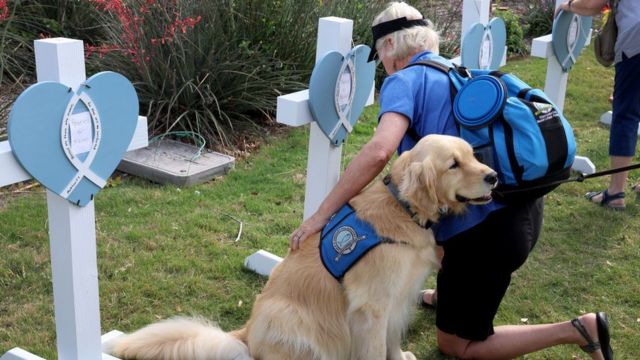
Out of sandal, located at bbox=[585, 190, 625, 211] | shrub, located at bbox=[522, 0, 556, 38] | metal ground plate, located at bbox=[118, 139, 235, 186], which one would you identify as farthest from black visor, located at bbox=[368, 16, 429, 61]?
shrub, located at bbox=[522, 0, 556, 38]

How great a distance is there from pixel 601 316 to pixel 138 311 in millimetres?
2482

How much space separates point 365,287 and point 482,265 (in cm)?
64

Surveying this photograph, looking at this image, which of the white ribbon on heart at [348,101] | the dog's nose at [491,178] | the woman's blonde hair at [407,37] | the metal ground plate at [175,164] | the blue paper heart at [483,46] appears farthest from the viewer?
the metal ground plate at [175,164]

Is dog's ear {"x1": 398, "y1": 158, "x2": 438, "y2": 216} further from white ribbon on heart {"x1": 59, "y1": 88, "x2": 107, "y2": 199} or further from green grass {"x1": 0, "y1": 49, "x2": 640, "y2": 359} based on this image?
white ribbon on heart {"x1": 59, "y1": 88, "x2": 107, "y2": 199}

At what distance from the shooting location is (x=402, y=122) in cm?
321

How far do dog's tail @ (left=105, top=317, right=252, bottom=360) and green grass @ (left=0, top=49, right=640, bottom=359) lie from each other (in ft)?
1.59

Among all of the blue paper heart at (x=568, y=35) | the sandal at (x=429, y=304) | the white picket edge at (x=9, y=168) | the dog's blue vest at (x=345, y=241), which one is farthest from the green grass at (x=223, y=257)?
the white picket edge at (x=9, y=168)

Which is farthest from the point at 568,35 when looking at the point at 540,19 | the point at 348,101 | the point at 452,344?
the point at 540,19

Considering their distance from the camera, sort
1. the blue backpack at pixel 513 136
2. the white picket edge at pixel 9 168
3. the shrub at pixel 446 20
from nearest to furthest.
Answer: the white picket edge at pixel 9 168, the blue backpack at pixel 513 136, the shrub at pixel 446 20

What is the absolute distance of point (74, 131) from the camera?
285 centimetres

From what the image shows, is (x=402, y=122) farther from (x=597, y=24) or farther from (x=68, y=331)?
(x=597, y=24)

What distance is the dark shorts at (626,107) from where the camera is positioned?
5.23m

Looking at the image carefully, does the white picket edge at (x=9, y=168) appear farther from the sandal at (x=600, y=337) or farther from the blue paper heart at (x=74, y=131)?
the sandal at (x=600, y=337)

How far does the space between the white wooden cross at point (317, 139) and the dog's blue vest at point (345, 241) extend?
2.42ft
